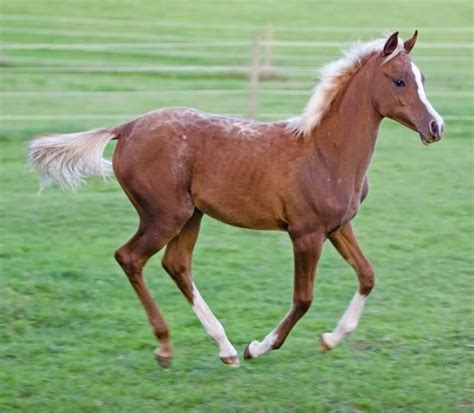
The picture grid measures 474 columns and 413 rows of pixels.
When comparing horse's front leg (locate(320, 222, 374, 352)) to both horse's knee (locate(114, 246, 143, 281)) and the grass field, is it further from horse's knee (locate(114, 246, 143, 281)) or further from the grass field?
horse's knee (locate(114, 246, 143, 281))

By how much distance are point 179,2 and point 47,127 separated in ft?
46.8

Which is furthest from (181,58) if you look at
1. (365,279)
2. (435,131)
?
(435,131)

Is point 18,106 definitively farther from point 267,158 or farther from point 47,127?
point 267,158

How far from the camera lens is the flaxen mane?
548 centimetres

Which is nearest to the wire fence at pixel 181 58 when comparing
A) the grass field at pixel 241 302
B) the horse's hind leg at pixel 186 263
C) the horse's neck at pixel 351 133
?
the grass field at pixel 241 302

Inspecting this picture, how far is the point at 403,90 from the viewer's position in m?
5.25

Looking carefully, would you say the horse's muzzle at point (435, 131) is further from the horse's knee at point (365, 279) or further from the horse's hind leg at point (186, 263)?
the horse's hind leg at point (186, 263)

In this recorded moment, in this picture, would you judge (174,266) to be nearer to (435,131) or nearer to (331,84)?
(331,84)

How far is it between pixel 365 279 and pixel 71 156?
1.75m

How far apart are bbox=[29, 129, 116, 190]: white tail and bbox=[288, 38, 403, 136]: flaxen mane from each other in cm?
105

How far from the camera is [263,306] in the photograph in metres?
6.88

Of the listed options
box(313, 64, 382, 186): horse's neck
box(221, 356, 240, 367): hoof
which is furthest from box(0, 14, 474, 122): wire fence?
box(221, 356, 240, 367): hoof

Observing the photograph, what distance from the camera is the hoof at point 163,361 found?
18.4ft

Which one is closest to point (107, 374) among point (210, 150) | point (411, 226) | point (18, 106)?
point (210, 150)
